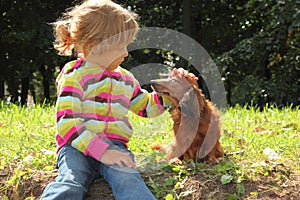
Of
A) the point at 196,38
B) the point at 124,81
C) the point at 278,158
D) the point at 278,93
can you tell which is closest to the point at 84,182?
the point at 124,81

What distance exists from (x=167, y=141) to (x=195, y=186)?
990 millimetres

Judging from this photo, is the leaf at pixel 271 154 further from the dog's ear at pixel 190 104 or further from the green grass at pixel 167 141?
the dog's ear at pixel 190 104

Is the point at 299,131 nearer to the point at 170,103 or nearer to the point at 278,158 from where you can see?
the point at 278,158

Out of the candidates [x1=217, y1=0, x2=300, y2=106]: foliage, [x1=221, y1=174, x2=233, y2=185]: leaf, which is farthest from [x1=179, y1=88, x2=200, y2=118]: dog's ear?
[x1=217, y1=0, x2=300, y2=106]: foliage

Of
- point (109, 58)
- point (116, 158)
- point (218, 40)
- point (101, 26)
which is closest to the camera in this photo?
point (116, 158)

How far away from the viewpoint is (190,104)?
3.15 m

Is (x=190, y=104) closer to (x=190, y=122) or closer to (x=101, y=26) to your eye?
(x=190, y=122)

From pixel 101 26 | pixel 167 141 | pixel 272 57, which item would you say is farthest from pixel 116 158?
pixel 272 57

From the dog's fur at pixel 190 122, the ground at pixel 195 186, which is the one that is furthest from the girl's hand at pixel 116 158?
the dog's fur at pixel 190 122

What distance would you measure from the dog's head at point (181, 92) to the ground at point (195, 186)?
398 millimetres

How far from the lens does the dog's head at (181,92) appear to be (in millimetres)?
3150

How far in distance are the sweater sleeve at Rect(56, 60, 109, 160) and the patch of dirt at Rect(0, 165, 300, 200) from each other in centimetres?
29

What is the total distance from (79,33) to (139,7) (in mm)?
9645

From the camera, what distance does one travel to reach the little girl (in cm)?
273
